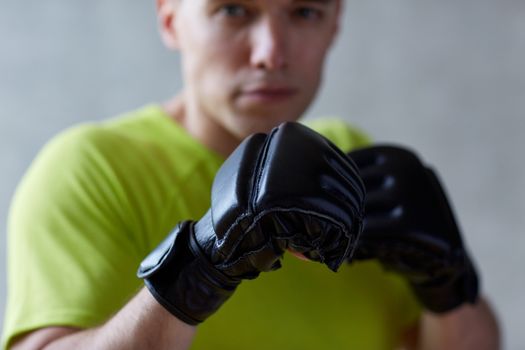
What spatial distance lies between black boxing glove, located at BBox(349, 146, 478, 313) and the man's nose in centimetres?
17

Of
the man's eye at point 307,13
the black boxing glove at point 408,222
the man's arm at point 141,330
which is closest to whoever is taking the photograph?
the man's arm at point 141,330

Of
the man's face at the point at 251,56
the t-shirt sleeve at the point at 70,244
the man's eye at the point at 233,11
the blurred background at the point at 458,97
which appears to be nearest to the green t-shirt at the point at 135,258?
the t-shirt sleeve at the point at 70,244

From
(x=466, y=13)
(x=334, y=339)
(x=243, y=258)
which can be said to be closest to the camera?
(x=243, y=258)

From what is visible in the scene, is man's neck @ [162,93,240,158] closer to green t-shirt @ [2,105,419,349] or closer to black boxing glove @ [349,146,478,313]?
green t-shirt @ [2,105,419,349]

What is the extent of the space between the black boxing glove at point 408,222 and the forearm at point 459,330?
5.6 inches

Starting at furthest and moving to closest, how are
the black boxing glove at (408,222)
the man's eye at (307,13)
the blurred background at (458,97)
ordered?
the blurred background at (458,97), the man's eye at (307,13), the black boxing glove at (408,222)

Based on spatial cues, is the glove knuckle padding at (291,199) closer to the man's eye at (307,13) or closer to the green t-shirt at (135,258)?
the green t-shirt at (135,258)

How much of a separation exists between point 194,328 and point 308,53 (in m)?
0.48

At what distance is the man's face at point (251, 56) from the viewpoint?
→ 1.13 meters

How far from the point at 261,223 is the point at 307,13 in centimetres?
51

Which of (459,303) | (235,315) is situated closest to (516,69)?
(459,303)

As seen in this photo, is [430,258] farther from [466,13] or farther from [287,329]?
[466,13]

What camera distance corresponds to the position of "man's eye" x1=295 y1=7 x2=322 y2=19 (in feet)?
3.89

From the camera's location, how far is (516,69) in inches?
72.7
